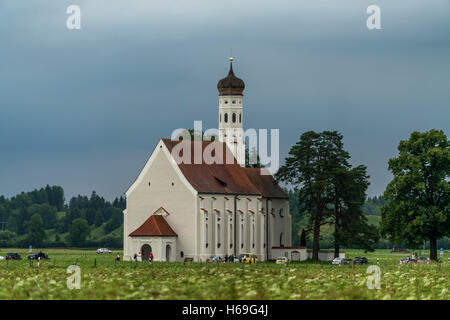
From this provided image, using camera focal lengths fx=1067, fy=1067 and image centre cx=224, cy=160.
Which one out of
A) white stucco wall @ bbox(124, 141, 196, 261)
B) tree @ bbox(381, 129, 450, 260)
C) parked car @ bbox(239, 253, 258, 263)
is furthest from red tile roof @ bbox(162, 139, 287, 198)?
tree @ bbox(381, 129, 450, 260)

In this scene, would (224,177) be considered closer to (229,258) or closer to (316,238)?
(229,258)

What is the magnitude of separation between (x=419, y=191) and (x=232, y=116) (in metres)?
29.8

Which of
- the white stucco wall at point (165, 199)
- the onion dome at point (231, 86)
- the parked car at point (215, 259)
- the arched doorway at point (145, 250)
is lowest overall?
the parked car at point (215, 259)

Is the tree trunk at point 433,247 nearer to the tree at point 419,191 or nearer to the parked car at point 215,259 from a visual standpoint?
the tree at point 419,191

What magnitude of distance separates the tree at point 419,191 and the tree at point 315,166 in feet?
36.7

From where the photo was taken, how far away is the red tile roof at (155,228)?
9896 centimetres

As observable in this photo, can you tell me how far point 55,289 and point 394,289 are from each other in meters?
15.6

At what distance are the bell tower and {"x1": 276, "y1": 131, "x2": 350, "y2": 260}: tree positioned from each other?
11701 millimetres

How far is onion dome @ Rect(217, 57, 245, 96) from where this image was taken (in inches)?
4744

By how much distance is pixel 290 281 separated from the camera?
5038 centimetres

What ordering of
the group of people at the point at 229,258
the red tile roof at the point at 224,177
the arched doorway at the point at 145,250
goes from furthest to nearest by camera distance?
the red tile roof at the point at 224,177
the group of people at the point at 229,258
the arched doorway at the point at 145,250

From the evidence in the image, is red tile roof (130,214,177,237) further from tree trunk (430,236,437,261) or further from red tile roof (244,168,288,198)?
tree trunk (430,236,437,261)

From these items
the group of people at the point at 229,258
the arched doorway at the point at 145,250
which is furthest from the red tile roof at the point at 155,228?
the group of people at the point at 229,258

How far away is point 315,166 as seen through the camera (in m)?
107
